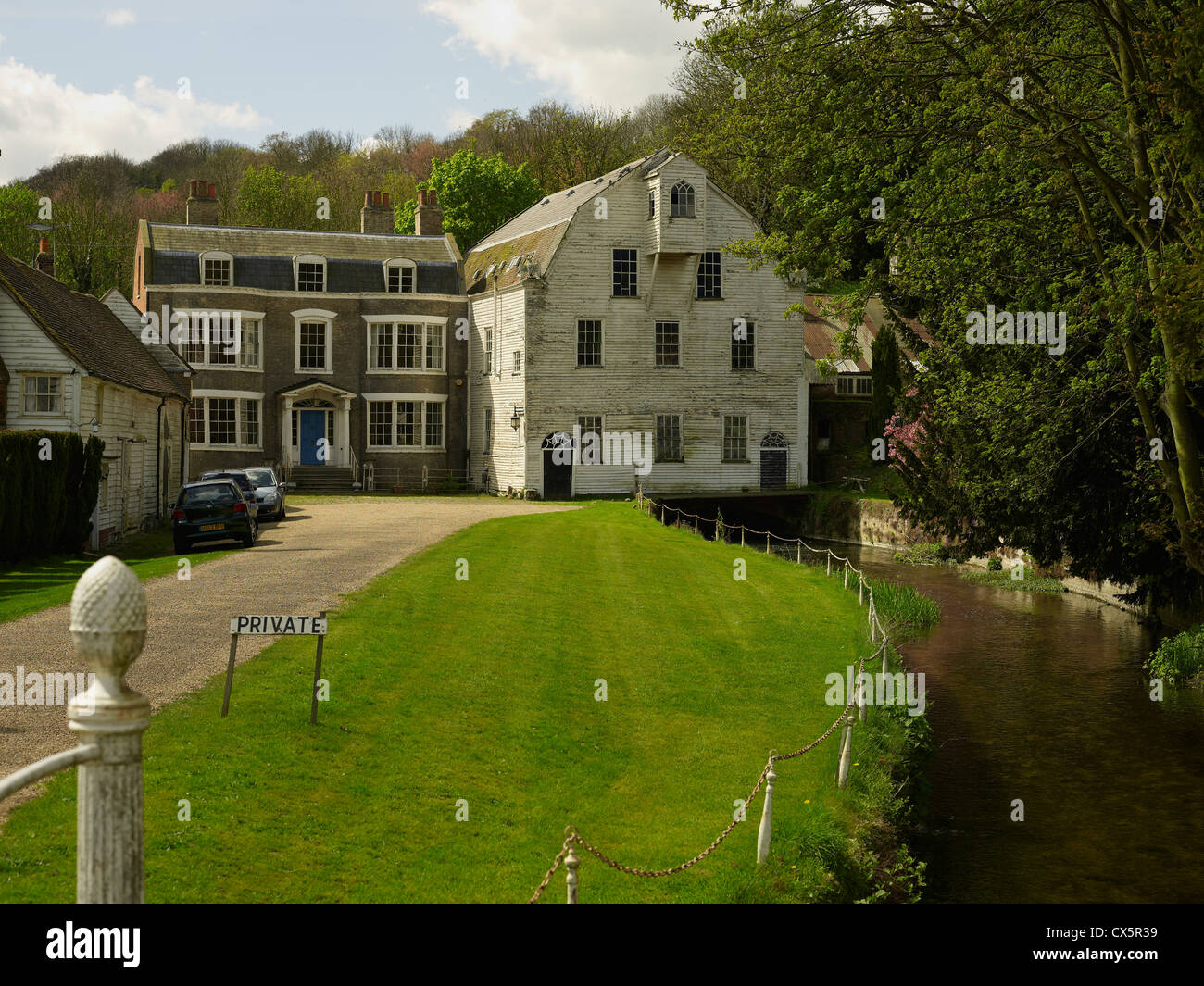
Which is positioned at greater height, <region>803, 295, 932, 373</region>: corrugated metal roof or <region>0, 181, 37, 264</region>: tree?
<region>0, 181, 37, 264</region>: tree

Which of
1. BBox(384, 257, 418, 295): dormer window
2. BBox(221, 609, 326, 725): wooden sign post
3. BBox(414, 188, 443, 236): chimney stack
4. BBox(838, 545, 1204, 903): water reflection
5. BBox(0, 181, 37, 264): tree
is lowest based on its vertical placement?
BBox(838, 545, 1204, 903): water reflection

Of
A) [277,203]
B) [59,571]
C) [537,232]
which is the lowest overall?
[59,571]

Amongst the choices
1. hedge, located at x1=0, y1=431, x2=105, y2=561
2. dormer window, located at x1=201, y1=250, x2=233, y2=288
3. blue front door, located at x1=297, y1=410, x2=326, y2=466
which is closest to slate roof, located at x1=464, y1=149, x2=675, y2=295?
blue front door, located at x1=297, y1=410, x2=326, y2=466

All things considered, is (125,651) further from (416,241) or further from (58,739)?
(416,241)

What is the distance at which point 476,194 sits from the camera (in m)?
71.4

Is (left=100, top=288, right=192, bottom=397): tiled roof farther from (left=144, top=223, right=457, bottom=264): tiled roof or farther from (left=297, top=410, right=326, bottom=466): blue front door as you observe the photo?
(left=144, top=223, right=457, bottom=264): tiled roof

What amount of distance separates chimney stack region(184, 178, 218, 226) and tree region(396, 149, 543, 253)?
54.8 feet

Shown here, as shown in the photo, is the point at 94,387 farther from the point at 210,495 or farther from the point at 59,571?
the point at 59,571

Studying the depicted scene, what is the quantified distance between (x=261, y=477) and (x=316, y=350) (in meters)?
15.9

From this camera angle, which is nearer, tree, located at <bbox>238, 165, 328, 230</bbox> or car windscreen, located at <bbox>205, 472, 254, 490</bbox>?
car windscreen, located at <bbox>205, 472, 254, 490</bbox>

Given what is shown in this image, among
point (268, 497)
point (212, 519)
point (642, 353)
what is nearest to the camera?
point (212, 519)

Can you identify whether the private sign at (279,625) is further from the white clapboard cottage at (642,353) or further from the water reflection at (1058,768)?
the white clapboard cottage at (642,353)

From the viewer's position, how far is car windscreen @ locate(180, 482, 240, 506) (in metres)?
28.8

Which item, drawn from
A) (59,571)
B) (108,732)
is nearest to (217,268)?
(59,571)
